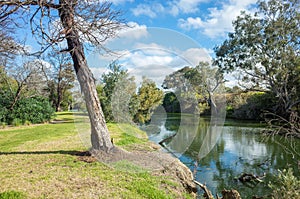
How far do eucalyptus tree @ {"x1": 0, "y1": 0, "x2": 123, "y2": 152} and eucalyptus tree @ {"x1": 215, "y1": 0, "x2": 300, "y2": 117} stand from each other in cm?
1568

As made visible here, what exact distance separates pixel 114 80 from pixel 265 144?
8591 mm

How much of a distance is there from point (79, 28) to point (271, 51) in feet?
58.3

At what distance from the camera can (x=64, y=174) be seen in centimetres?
414

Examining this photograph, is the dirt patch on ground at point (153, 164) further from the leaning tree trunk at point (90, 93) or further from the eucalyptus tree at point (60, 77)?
the eucalyptus tree at point (60, 77)

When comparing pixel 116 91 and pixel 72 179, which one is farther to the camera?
pixel 116 91

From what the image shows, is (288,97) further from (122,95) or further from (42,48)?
(42,48)

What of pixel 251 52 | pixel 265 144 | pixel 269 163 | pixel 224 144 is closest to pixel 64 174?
pixel 269 163

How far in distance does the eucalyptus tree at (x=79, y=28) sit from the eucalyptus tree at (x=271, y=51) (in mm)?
15682

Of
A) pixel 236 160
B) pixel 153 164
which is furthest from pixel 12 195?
pixel 236 160

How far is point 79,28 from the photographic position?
187 inches

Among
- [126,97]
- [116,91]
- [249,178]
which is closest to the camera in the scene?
[249,178]

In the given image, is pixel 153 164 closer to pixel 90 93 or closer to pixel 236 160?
pixel 90 93

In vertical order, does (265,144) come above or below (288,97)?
below

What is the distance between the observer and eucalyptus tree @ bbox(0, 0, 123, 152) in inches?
169
